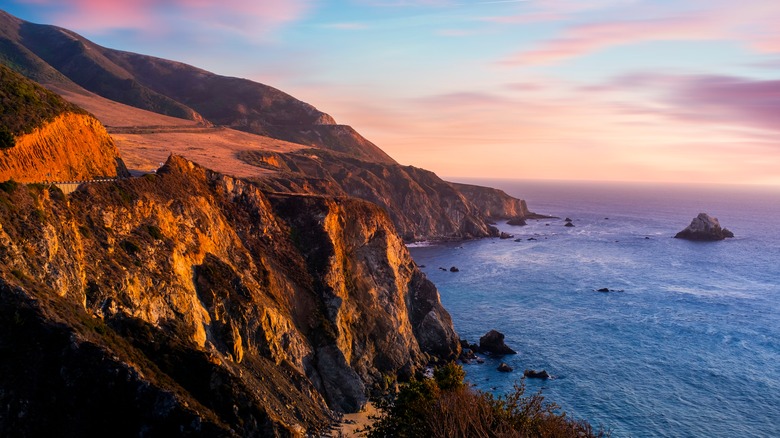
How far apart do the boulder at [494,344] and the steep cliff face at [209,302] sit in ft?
15.3

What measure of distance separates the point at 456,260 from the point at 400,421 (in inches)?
4016

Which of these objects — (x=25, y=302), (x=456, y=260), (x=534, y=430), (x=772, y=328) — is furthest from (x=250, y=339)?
(x=456, y=260)

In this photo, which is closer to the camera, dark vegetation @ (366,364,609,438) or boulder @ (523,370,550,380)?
dark vegetation @ (366,364,609,438)

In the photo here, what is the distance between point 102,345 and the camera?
31.9m

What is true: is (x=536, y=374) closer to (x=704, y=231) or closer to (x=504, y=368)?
(x=504, y=368)

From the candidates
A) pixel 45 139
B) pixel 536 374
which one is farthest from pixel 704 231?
pixel 45 139

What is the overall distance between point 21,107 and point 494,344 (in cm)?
6170

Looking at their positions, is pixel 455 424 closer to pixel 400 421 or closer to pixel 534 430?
pixel 534 430

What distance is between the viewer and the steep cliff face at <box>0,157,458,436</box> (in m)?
30.5

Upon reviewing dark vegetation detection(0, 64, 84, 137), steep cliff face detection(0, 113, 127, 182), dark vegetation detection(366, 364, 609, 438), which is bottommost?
dark vegetation detection(366, 364, 609, 438)

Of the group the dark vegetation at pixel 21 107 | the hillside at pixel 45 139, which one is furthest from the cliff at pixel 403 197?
the dark vegetation at pixel 21 107

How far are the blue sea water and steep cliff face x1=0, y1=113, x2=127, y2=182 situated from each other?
49.1m

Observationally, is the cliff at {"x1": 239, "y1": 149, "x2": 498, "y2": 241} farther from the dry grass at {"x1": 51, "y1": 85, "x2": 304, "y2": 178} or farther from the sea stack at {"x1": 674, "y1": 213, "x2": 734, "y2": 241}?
the sea stack at {"x1": 674, "y1": 213, "x2": 734, "y2": 241}

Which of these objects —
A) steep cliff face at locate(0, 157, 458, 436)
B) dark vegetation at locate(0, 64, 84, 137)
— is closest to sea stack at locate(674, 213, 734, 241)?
steep cliff face at locate(0, 157, 458, 436)
